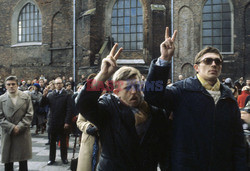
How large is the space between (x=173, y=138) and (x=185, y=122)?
177 mm

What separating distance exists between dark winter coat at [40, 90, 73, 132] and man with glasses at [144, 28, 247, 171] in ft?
14.7

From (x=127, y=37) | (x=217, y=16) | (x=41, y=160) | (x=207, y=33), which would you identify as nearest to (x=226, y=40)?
(x=207, y=33)

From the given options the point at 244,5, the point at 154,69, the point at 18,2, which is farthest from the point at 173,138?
the point at 18,2

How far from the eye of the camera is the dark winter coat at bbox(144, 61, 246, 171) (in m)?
2.21

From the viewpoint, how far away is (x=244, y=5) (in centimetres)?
1669

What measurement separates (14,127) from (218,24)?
15.8 metres

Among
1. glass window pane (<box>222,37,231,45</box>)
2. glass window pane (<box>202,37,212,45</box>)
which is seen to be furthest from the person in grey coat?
glass window pane (<box>222,37,231,45</box>)

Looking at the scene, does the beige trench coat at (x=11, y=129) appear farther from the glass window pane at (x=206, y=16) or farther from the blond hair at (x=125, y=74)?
the glass window pane at (x=206, y=16)

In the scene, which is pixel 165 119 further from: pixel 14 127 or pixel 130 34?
pixel 130 34

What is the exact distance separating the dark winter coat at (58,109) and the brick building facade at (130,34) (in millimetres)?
10540

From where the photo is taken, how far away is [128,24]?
18.6 m

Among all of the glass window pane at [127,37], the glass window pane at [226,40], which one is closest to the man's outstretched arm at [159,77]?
the glass window pane at [226,40]

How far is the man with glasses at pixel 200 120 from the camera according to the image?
2158 mm

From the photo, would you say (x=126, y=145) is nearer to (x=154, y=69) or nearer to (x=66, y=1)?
(x=154, y=69)
